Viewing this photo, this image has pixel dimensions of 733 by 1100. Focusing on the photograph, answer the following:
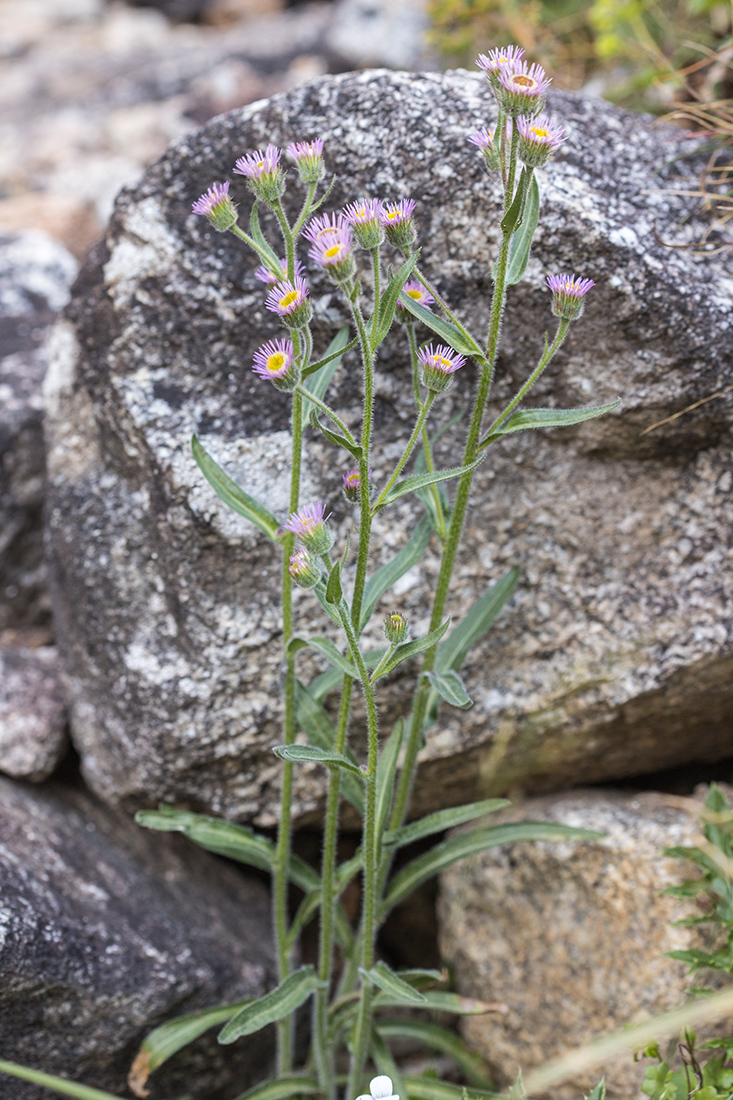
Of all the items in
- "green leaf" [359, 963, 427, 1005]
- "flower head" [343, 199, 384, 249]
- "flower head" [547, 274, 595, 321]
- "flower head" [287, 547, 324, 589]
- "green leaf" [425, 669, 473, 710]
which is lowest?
"green leaf" [359, 963, 427, 1005]

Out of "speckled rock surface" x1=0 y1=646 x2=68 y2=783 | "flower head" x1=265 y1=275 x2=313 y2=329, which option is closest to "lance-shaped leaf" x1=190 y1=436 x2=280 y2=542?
"flower head" x1=265 y1=275 x2=313 y2=329

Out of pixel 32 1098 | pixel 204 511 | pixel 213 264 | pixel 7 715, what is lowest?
pixel 32 1098

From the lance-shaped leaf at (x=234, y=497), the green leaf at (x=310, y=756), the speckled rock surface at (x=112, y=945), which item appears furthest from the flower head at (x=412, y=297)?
the speckled rock surface at (x=112, y=945)

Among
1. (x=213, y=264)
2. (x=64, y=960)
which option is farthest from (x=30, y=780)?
(x=213, y=264)

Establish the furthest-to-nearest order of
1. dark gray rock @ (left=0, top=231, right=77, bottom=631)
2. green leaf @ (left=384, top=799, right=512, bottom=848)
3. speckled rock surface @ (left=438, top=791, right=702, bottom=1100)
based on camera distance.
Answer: dark gray rock @ (left=0, top=231, right=77, bottom=631) < speckled rock surface @ (left=438, top=791, right=702, bottom=1100) < green leaf @ (left=384, top=799, right=512, bottom=848)

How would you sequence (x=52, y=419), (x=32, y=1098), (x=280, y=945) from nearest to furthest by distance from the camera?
(x=32, y=1098)
(x=280, y=945)
(x=52, y=419)

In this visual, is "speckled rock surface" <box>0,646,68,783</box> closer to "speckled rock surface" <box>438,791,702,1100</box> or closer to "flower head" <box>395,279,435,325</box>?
"speckled rock surface" <box>438,791,702,1100</box>

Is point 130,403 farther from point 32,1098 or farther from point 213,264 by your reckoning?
point 32,1098
